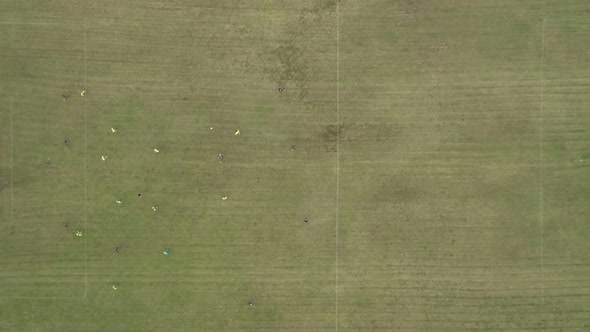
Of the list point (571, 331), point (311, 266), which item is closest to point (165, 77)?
point (311, 266)

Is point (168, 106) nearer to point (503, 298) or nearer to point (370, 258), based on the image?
point (370, 258)

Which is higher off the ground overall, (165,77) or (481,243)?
(165,77)

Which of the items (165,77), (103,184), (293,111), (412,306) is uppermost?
(165,77)

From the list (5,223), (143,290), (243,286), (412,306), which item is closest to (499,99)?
(412,306)

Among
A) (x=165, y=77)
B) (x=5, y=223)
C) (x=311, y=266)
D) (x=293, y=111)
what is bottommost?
(x=311, y=266)

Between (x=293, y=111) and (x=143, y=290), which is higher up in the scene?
(x=293, y=111)

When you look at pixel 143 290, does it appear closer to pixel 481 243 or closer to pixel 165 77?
pixel 165 77
